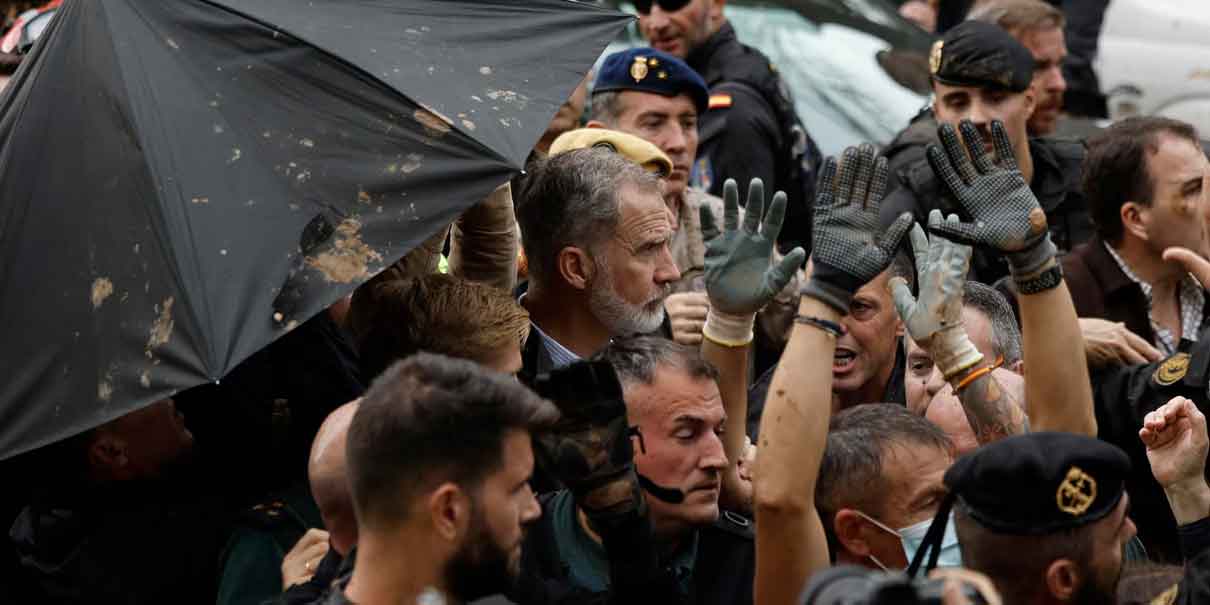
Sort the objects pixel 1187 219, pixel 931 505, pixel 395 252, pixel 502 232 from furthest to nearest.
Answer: pixel 1187 219, pixel 502 232, pixel 931 505, pixel 395 252

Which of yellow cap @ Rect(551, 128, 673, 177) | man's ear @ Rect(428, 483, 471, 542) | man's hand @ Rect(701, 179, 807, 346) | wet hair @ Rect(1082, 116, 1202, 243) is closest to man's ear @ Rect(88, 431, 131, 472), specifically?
man's ear @ Rect(428, 483, 471, 542)

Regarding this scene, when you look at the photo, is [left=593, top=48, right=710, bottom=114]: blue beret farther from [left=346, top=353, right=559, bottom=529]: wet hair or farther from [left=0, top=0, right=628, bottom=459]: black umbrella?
[left=346, top=353, right=559, bottom=529]: wet hair

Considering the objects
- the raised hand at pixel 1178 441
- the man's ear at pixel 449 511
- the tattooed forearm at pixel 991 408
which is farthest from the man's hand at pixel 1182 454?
the man's ear at pixel 449 511

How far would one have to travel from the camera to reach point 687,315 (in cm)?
620

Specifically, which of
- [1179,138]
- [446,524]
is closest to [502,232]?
[446,524]

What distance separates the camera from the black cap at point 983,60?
7.39 meters

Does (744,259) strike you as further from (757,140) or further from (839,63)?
(839,63)

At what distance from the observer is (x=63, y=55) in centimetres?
459

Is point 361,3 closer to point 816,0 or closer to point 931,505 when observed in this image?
point 931,505

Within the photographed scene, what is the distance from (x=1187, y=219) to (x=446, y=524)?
12.0ft

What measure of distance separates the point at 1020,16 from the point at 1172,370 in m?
3.44

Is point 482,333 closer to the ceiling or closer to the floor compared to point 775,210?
closer to the floor

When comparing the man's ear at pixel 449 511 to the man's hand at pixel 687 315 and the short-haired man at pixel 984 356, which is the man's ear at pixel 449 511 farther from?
the man's hand at pixel 687 315

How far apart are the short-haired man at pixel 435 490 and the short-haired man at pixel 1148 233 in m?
3.37
